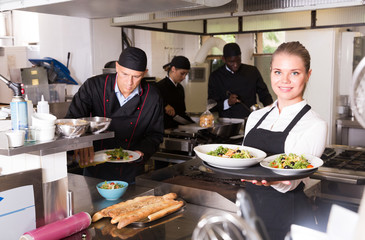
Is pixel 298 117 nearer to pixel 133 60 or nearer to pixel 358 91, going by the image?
pixel 358 91

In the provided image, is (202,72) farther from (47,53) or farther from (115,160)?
(115,160)

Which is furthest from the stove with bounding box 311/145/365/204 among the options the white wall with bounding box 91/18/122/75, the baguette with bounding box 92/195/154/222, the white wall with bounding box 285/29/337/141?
the white wall with bounding box 91/18/122/75

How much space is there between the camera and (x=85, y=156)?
7.80ft

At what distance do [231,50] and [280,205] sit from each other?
320cm

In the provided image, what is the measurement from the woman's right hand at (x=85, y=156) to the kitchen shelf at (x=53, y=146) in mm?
502

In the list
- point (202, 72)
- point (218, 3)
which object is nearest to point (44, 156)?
point (218, 3)

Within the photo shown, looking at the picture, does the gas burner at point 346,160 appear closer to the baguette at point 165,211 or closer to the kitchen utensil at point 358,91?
the baguette at point 165,211

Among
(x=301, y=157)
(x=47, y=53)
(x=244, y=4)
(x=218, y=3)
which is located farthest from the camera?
(x=47, y=53)

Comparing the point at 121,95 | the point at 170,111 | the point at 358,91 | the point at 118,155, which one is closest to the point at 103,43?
the point at 170,111

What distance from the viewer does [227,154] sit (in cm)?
188

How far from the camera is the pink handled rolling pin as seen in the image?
1588mm

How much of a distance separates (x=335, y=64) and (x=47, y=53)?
427 centimetres

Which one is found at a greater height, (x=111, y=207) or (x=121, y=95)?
(x=121, y=95)

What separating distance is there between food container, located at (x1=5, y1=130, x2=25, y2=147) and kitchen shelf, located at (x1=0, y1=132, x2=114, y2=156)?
25mm
